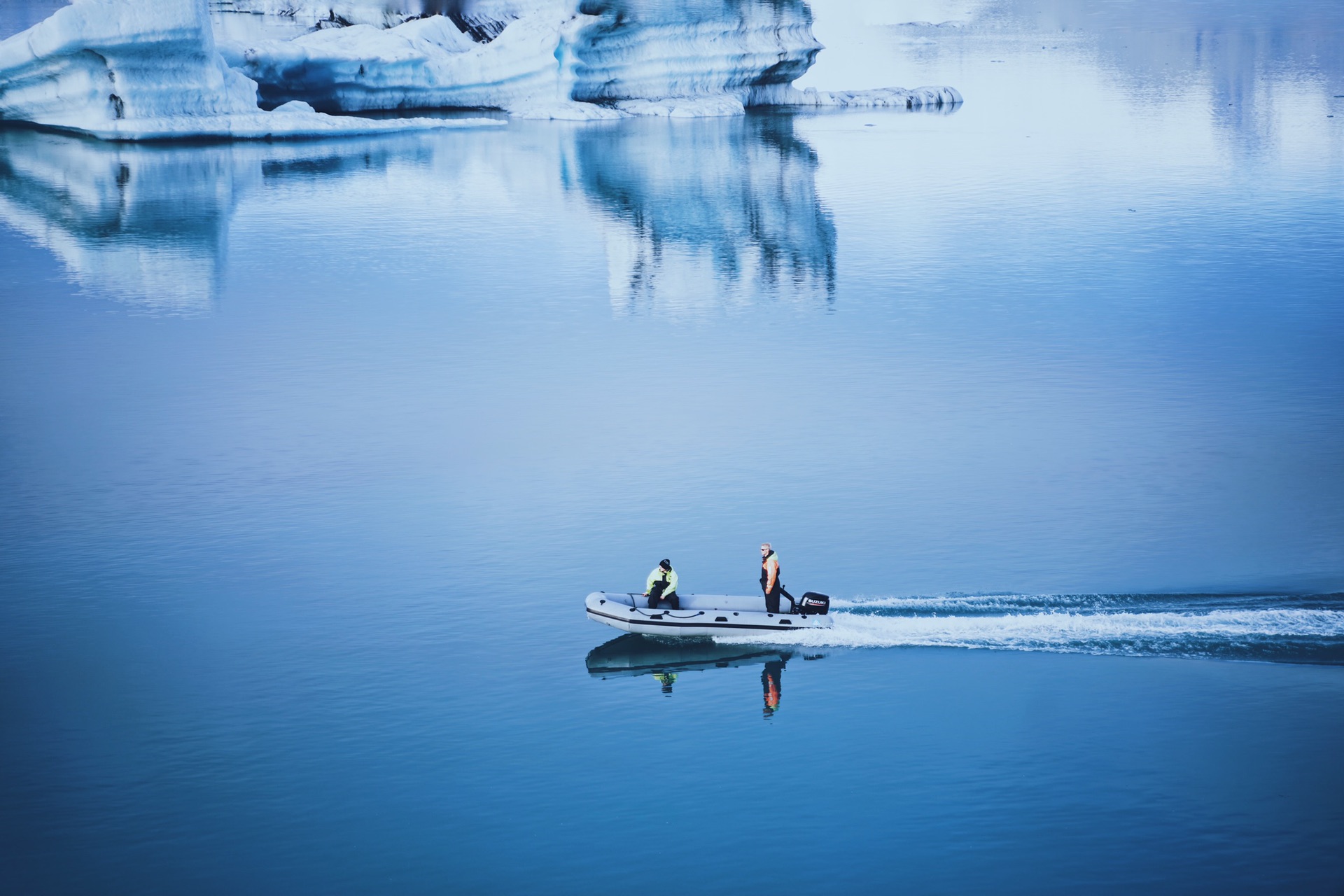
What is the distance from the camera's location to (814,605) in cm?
1991

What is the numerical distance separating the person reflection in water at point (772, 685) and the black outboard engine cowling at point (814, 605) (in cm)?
78

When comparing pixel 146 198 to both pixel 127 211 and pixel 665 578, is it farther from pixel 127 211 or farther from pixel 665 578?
pixel 665 578

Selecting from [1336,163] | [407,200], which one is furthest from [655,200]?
[1336,163]

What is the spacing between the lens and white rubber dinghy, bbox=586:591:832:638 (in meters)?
19.9

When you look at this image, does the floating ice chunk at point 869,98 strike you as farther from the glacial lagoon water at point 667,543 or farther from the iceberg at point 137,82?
the glacial lagoon water at point 667,543

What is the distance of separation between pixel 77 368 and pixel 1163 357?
25221mm

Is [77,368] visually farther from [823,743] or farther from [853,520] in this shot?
[823,743]

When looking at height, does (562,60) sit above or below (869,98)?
above

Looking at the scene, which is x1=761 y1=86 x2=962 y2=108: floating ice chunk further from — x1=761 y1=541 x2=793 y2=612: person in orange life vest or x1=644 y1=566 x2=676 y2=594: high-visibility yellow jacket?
x1=644 y1=566 x2=676 y2=594: high-visibility yellow jacket

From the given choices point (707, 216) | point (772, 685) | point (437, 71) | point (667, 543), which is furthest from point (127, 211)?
point (772, 685)

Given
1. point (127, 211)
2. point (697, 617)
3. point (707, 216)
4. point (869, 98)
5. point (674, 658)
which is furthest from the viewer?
point (869, 98)

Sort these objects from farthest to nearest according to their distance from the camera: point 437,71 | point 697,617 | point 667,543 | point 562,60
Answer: point 437,71 < point 562,60 < point 667,543 < point 697,617

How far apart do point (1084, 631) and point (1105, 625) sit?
369 mm

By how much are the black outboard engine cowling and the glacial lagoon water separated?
48cm
